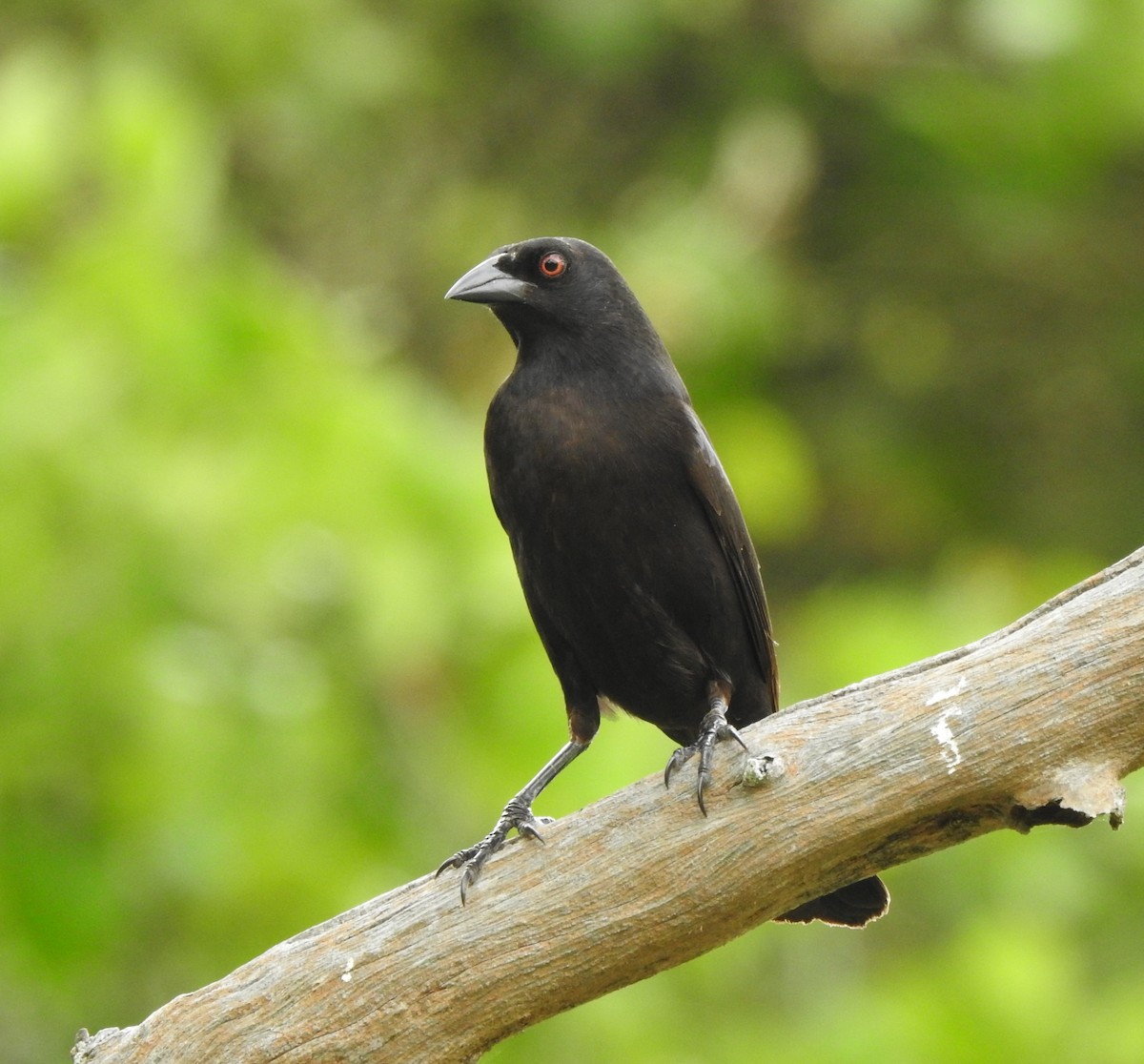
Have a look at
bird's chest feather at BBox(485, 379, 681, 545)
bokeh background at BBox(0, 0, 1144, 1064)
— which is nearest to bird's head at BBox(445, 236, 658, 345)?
bird's chest feather at BBox(485, 379, 681, 545)

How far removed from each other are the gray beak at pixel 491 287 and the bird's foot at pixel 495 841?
1205 millimetres

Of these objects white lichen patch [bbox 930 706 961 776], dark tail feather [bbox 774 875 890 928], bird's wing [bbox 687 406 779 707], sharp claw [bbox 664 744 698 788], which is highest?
bird's wing [bbox 687 406 779 707]

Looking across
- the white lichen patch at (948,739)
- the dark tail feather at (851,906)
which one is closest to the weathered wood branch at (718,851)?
the white lichen patch at (948,739)

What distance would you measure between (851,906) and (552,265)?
164cm

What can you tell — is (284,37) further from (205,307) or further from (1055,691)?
(1055,691)

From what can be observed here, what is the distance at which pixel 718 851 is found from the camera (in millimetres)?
3309

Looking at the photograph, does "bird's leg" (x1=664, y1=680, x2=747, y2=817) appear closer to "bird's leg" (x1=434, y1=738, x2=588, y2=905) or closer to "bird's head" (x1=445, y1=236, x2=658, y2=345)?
"bird's leg" (x1=434, y1=738, x2=588, y2=905)

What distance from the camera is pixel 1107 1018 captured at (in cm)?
713

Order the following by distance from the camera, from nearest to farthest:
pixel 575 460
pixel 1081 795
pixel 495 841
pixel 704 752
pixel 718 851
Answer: pixel 1081 795 < pixel 718 851 < pixel 704 752 < pixel 495 841 < pixel 575 460

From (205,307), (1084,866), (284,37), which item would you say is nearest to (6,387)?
(205,307)

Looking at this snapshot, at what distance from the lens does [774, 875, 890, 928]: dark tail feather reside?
384 cm

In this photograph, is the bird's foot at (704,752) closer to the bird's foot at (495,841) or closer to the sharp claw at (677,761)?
the sharp claw at (677,761)

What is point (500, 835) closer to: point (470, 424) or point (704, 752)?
point (704, 752)

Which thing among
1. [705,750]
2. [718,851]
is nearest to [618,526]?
[705,750]
